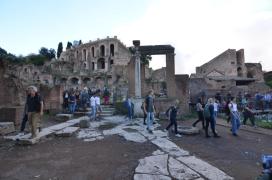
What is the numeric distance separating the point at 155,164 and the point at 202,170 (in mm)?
1036

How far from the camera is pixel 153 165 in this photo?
20.2 ft

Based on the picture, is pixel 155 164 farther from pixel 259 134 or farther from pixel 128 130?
pixel 259 134

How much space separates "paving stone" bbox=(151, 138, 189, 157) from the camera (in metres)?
7.27

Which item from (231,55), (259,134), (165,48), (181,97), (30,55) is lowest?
(259,134)

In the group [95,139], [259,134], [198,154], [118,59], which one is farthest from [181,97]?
[118,59]

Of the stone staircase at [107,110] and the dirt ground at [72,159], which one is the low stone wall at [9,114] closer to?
the dirt ground at [72,159]

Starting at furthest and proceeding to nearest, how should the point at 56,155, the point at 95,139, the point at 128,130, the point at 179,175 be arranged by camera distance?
the point at 128,130 → the point at 95,139 → the point at 56,155 → the point at 179,175

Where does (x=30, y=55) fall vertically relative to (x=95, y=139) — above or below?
above

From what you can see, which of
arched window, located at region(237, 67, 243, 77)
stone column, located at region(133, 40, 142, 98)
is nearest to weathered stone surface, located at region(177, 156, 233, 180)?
stone column, located at region(133, 40, 142, 98)

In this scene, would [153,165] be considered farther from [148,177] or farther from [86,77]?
[86,77]

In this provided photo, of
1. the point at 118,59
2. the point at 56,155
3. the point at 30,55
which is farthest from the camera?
the point at 30,55

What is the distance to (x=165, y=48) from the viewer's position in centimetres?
1647

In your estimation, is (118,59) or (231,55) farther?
(118,59)

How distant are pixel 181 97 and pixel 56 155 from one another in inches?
Answer: 431
